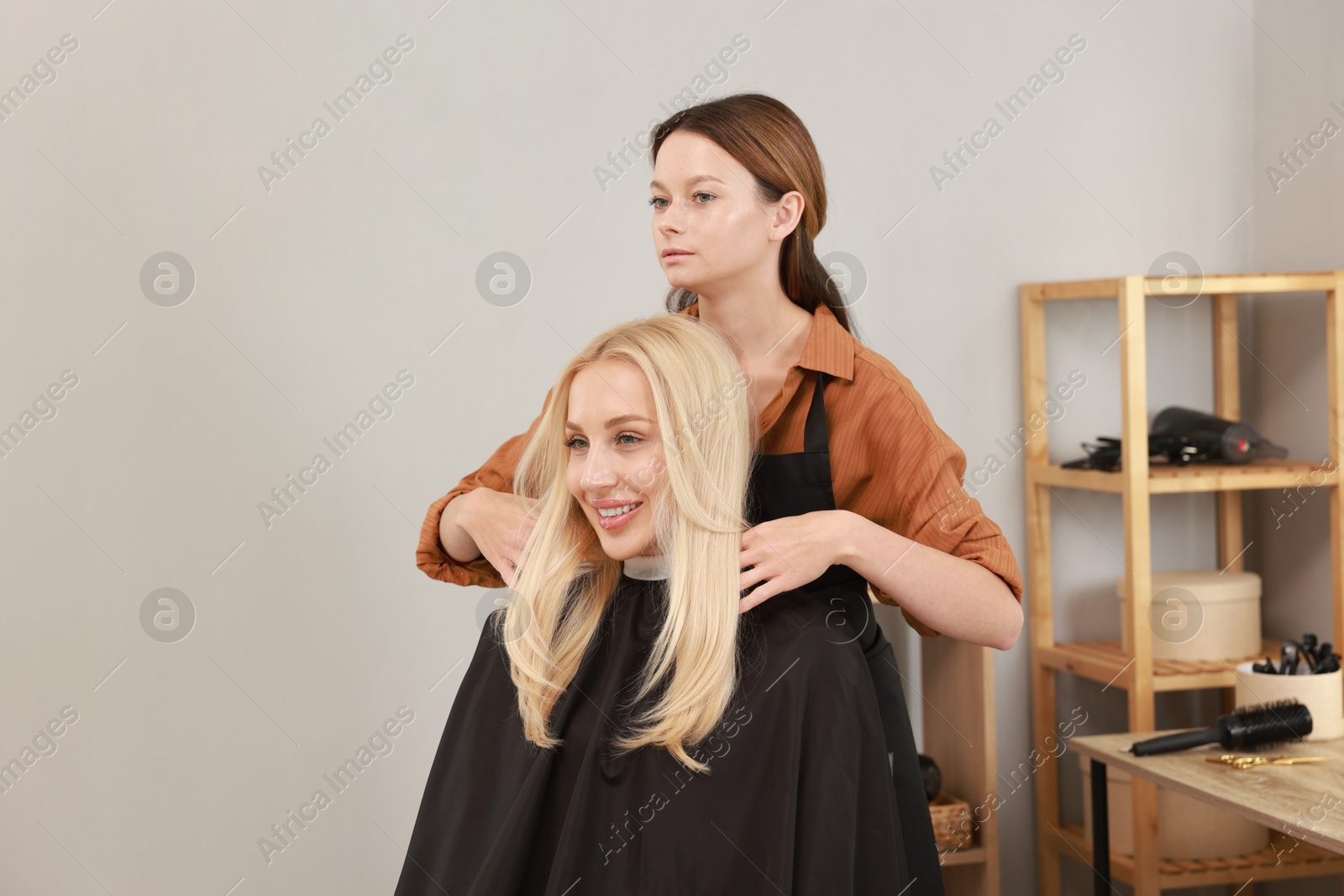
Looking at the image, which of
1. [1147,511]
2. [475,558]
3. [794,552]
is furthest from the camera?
[1147,511]

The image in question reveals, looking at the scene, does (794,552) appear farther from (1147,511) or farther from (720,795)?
(1147,511)

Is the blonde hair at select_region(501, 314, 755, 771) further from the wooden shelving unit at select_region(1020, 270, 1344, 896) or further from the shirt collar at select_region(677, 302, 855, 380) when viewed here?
the wooden shelving unit at select_region(1020, 270, 1344, 896)

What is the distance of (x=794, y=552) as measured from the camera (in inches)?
47.5

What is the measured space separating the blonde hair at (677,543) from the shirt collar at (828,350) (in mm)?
98

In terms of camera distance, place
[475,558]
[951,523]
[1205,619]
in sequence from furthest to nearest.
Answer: [1205,619], [475,558], [951,523]

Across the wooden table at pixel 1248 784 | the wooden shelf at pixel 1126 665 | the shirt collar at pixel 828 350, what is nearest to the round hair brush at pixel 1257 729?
the wooden table at pixel 1248 784

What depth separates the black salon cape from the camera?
1.20 meters

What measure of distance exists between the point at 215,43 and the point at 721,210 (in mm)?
1380

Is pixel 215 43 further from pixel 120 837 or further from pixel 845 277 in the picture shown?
pixel 120 837

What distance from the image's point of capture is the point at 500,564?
1.41 m

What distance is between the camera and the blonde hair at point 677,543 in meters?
1.25

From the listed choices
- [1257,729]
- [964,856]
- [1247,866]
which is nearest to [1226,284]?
[1257,729]

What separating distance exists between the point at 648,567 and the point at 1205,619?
4.93ft

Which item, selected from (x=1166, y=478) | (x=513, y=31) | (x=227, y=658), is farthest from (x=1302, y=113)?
(x=227, y=658)
